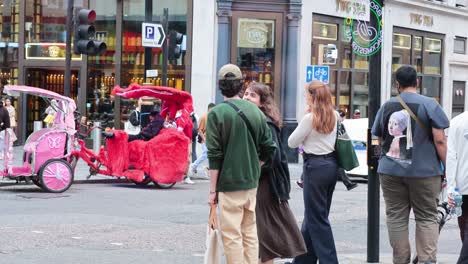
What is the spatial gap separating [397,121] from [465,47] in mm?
28713

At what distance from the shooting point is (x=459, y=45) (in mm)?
34625

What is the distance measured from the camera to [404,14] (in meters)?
30.9

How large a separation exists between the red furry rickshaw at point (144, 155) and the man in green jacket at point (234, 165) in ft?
32.2

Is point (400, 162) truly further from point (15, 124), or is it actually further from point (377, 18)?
point (15, 124)

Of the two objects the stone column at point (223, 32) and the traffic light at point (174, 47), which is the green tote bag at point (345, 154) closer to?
the traffic light at point (174, 47)

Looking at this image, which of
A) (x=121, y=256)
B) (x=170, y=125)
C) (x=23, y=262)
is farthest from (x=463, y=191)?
(x=170, y=125)

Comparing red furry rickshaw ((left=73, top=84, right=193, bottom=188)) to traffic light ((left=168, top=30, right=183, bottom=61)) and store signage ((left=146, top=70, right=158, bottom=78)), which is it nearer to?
store signage ((left=146, top=70, right=158, bottom=78))

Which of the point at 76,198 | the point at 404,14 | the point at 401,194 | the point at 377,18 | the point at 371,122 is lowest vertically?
the point at 76,198

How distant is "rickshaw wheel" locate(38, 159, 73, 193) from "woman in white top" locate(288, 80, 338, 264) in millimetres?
8343

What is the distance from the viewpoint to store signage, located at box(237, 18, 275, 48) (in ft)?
85.7

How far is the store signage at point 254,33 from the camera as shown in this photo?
26.1 m

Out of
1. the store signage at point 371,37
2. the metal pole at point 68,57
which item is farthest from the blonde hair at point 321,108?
the metal pole at point 68,57

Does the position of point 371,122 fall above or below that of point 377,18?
below

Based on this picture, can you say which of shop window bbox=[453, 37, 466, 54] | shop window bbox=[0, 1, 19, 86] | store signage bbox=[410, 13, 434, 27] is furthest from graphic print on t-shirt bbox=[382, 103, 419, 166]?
shop window bbox=[453, 37, 466, 54]
